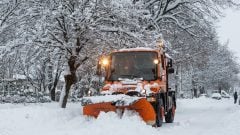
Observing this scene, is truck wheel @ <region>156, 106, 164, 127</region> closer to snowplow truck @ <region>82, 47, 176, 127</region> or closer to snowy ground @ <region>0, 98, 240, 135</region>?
snowplow truck @ <region>82, 47, 176, 127</region>

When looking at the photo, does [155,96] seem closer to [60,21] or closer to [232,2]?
[60,21]

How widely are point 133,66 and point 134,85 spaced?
0.82 m

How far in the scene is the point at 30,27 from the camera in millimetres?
20484

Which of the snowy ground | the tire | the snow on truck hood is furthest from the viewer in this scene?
the tire

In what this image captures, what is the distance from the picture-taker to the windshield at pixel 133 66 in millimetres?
15320

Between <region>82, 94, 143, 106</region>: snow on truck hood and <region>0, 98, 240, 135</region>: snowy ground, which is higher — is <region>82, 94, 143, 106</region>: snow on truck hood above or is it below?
above

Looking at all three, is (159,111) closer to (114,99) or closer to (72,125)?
(114,99)

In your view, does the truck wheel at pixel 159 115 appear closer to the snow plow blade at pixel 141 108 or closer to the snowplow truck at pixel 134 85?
the snowplow truck at pixel 134 85

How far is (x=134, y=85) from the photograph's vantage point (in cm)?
1494

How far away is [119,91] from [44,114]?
9.56 ft

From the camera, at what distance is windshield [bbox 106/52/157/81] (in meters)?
15.3

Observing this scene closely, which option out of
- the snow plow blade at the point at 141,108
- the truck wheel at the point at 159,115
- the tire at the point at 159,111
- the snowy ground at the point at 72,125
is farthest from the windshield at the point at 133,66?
the snowy ground at the point at 72,125

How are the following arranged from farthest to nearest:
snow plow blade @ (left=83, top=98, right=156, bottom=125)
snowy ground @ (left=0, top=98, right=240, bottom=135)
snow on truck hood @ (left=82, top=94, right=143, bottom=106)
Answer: snow plow blade @ (left=83, top=98, right=156, bottom=125)
snow on truck hood @ (left=82, top=94, right=143, bottom=106)
snowy ground @ (left=0, top=98, right=240, bottom=135)

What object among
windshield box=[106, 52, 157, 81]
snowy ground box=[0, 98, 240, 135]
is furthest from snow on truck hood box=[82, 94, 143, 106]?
windshield box=[106, 52, 157, 81]
